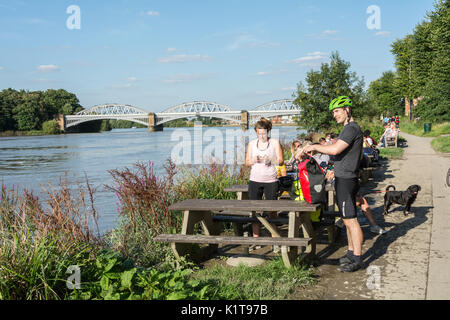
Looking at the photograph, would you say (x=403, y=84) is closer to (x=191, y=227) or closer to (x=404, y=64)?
(x=404, y=64)

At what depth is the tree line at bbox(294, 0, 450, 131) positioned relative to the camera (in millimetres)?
19484

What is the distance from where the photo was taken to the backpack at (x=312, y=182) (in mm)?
4324

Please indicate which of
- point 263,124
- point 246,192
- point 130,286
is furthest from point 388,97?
point 130,286

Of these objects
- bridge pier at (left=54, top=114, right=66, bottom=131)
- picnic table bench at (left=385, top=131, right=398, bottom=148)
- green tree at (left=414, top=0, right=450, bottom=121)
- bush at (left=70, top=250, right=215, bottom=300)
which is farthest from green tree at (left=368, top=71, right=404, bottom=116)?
bridge pier at (left=54, top=114, right=66, bottom=131)

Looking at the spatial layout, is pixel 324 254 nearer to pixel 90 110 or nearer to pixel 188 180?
pixel 188 180

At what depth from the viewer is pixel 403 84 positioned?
51.8 meters

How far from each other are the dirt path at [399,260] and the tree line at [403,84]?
39.3 ft

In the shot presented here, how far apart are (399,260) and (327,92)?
1603cm

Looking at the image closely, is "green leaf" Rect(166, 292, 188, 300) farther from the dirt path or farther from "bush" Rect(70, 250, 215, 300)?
the dirt path

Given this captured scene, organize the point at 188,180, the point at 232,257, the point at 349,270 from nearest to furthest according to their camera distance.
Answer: the point at 349,270 < the point at 232,257 < the point at 188,180

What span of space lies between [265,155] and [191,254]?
1468mm

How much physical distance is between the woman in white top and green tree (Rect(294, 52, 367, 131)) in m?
14.9
